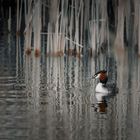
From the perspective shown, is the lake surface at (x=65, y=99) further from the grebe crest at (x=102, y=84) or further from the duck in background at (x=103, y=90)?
the grebe crest at (x=102, y=84)

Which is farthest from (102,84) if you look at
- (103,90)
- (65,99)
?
(65,99)

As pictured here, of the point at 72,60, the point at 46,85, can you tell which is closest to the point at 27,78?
the point at 46,85

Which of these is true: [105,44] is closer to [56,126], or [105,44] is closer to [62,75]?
[62,75]

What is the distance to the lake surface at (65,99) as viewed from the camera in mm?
15038

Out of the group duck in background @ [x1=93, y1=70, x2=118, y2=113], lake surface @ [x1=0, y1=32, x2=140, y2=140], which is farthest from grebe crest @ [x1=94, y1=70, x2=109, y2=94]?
lake surface @ [x1=0, y1=32, x2=140, y2=140]

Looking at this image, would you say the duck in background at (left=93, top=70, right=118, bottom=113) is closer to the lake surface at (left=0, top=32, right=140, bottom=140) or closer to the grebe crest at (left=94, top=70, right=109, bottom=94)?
the grebe crest at (left=94, top=70, right=109, bottom=94)

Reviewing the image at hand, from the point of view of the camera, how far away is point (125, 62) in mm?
26922

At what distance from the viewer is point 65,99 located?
739 inches

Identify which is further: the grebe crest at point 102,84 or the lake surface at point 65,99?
the grebe crest at point 102,84

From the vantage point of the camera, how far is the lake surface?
1504 centimetres

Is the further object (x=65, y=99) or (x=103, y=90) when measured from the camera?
(x=103, y=90)

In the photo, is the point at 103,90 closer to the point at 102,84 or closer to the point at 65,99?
the point at 102,84

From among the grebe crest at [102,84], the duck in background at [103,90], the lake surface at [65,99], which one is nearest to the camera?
the lake surface at [65,99]

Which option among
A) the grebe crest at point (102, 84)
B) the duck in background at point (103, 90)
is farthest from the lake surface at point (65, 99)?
the grebe crest at point (102, 84)
